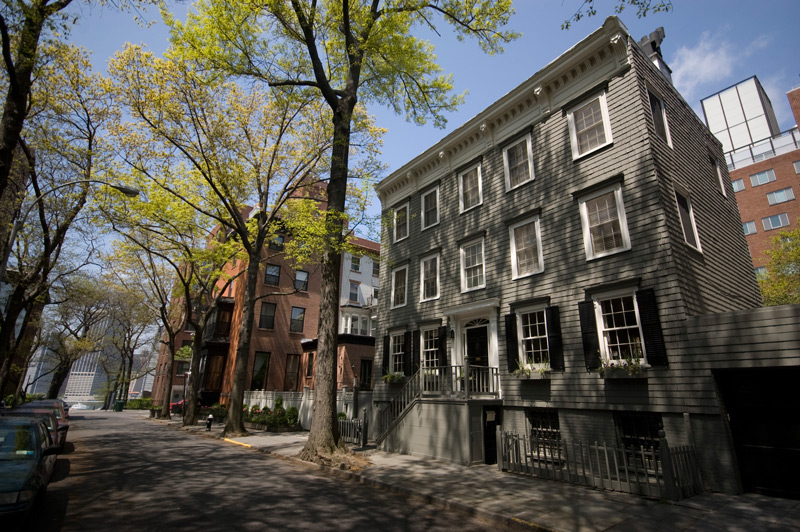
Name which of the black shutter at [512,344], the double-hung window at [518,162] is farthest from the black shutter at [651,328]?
the double-hung window at [518,162]

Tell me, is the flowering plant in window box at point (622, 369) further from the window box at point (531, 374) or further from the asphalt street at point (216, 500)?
the asphalt street at point (216, 500)

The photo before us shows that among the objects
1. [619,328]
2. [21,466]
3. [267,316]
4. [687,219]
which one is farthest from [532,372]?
[267,316]

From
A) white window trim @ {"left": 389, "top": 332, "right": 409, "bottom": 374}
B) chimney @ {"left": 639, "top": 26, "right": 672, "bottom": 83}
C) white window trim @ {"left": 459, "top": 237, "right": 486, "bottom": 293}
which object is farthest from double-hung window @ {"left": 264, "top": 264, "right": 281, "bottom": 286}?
chimney @ {"left": 639, "top": 26, "right": 672, "bottom": 83}

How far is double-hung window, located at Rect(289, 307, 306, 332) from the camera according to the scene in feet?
111

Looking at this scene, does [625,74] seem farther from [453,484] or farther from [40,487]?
[40,487]

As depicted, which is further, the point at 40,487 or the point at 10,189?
the point at 10,189

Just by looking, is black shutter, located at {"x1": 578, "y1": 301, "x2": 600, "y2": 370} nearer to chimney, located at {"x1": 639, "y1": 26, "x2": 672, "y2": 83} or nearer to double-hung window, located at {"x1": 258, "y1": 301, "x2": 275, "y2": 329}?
chimney, located at {"x1": 639, "y1": 26, "x2": 672, "y2": 83}

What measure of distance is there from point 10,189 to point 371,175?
16.5 metres

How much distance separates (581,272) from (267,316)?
1063 inches

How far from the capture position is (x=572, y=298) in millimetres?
11930

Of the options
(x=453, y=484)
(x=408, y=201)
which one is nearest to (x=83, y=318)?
(x=408, y=201)

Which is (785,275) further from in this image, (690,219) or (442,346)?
(442,346)

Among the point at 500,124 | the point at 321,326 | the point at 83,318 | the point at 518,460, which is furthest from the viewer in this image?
the point at 83,318

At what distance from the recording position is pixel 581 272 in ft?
39.0
